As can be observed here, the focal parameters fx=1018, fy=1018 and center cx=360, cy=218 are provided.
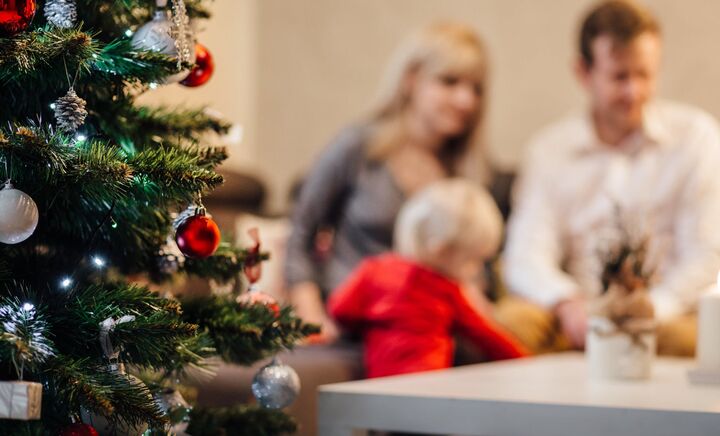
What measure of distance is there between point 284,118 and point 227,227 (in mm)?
878

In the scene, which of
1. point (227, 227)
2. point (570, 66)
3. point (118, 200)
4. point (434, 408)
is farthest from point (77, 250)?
point (570, 66)

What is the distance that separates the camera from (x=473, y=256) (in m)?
1.92

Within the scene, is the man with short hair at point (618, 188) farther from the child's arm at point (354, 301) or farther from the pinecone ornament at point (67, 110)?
the pinecone ornament at point (67, 110)

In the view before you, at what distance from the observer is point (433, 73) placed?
2531mm

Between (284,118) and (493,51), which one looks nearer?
(493,51)

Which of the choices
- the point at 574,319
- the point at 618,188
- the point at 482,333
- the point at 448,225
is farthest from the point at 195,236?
the point at 618,188

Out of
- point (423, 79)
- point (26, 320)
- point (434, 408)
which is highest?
point (423, 79)

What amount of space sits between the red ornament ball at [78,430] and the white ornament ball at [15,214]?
19cm

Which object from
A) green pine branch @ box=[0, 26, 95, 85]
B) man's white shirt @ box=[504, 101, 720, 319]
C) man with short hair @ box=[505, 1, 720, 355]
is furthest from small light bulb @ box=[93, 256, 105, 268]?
man's white shirt @ box=[504, 101, 720, 319]

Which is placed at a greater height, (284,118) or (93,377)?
(284,118)

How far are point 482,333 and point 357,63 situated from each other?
1.56m

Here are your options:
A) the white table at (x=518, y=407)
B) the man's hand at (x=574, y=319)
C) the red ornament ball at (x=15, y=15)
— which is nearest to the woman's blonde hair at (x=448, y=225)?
the white table at (x=518, y=407)

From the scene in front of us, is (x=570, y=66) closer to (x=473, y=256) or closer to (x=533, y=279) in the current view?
(x=533, y=279)

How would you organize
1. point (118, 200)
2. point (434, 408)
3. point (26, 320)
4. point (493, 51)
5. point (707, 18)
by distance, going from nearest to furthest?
point (26, 320) < point (118, 200) < point (434, 408) < point (707, 18) < point (493, 51)
